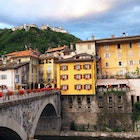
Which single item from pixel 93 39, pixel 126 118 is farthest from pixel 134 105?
pixel 93 39

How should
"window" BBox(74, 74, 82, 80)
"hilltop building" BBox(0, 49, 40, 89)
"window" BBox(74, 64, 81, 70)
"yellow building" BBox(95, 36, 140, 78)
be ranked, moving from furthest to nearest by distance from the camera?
"yellow building" BBox(95, 36, 140, 78)
"hilltop building" BBox(0, 49, 40, 89)
"window" BBox(74, 64, 81, 70)
"window" BBox(74, 74, 82, 80)

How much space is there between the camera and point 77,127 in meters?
49.7

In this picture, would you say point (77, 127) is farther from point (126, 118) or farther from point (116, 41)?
point (116, 41)

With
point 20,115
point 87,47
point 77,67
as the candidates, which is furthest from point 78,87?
point 20,115

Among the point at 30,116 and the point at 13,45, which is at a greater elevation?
the point at 13,45

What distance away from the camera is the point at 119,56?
58.9m

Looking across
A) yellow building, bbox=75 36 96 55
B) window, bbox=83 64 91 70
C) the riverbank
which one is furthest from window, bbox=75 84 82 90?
yellow building, bbox=75 36 96 55

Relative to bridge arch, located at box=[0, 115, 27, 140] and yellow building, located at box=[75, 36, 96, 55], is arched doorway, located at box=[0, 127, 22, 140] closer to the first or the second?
bridge arch, located at box=[0, 115, 27, 140]

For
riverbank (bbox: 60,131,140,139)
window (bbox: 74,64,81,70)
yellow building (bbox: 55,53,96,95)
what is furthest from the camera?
window (bbox: 74,64,81,70)

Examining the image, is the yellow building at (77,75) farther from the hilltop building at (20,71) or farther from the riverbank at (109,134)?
the hilltop building at (20,71)

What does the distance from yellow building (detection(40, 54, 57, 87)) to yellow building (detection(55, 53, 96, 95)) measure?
42.7 feet

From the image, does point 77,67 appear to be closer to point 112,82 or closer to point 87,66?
point 87,66

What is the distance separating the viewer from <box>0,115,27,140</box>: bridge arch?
20516 millimetres

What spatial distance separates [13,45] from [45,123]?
69126mm
